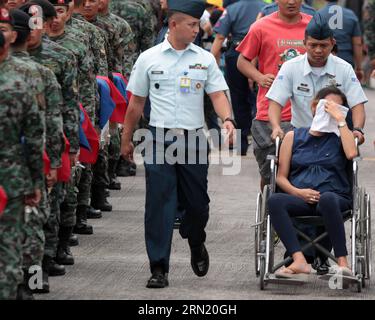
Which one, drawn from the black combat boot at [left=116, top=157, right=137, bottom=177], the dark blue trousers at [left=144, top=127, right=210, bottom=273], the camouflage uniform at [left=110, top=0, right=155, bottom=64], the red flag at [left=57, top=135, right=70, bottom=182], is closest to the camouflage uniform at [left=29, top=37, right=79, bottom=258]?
the red flag at [left=57, top=135, right=70, bottom=182]

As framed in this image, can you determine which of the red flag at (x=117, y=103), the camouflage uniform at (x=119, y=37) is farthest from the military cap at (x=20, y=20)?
the camouflage uniform at (x=119, y=37)

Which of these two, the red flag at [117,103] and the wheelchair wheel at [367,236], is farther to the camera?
the red flag at [117,103]

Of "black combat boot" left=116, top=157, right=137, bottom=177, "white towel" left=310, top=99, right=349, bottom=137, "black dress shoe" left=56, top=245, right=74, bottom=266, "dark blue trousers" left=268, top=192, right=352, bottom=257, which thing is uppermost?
"white towel" left=310, top=99, right=349, bottom=137

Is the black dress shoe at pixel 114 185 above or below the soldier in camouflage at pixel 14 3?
below

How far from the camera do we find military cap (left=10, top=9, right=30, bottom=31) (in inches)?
418

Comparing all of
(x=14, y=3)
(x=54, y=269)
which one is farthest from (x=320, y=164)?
(x=14, y=3)

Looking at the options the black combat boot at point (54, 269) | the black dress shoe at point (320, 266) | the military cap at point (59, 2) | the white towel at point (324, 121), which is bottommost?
the black combat boot at point (54, 269)

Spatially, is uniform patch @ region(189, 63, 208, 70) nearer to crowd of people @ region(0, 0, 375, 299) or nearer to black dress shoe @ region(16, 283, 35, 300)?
crowd of people @ region(0, 0, 375, 299)

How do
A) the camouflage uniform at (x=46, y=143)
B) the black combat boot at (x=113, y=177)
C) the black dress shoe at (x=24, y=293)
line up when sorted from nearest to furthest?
the camouflage uniform at (x=46, y=143) → the black dress shoe at (x=24, y=293) → the black combat boot at (x=113, y=177)

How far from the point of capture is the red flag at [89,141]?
41.8 feet

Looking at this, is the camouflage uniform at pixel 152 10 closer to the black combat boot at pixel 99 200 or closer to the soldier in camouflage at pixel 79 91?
the black combat boot at pixel 99 200

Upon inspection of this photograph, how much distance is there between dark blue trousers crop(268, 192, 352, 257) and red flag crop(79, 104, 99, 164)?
1948 millimetres

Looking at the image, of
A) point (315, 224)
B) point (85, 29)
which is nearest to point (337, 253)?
point (315, 224)

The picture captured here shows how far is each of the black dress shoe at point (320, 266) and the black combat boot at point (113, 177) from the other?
4.71 meters
